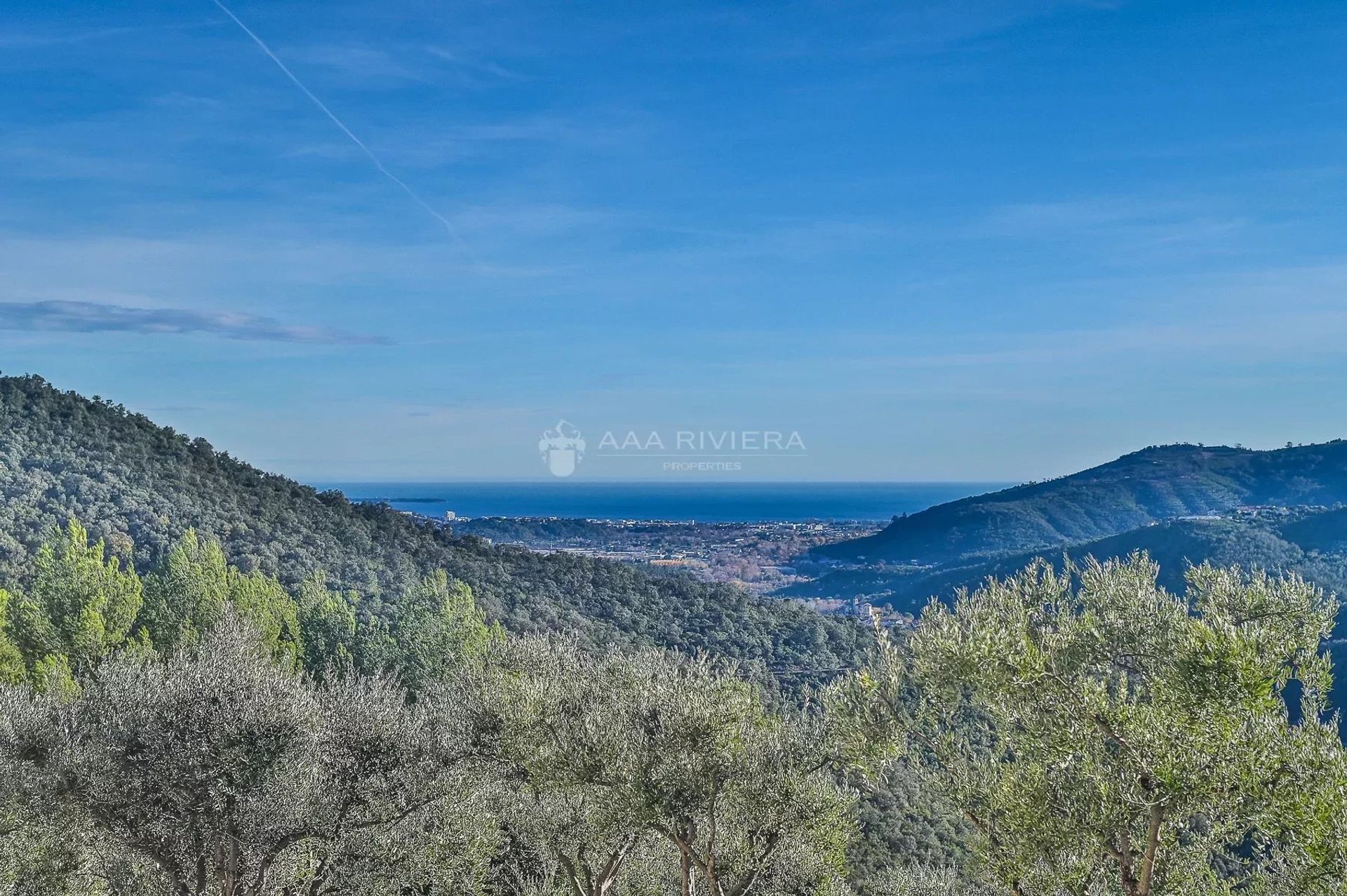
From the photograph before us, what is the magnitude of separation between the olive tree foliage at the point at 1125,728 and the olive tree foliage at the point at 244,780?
21.5 ft

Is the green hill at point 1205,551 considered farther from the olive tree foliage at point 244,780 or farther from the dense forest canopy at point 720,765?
the olive tree foliage at point 244,780

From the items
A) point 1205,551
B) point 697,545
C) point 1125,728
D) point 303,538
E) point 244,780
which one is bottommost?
point 697,545

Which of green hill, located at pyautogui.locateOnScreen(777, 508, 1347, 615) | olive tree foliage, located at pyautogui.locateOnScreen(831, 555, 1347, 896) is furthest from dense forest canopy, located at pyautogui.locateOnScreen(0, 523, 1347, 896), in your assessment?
green hill, located at pyautogui.locateOnScreen(777, 508, 1347, 615)

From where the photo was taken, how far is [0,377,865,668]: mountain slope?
35688mm

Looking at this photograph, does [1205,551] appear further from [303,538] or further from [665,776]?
[665,776]

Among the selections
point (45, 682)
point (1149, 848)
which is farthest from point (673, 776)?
point (45, 682)

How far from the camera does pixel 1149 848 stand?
22.0ft

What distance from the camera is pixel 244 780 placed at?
35.0 feet

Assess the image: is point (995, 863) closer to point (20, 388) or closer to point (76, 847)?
point (76, 847)

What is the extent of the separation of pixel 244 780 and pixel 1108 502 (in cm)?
13144

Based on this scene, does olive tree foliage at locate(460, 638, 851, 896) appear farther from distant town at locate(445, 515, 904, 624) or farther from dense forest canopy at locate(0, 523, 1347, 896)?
distant town at locate(445, 515, 904, 624)

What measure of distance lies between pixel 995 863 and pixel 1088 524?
123 metres

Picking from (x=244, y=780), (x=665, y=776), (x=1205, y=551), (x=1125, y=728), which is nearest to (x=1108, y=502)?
(x=1205, y=551)

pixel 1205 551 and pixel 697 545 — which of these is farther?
pixel 697 545
